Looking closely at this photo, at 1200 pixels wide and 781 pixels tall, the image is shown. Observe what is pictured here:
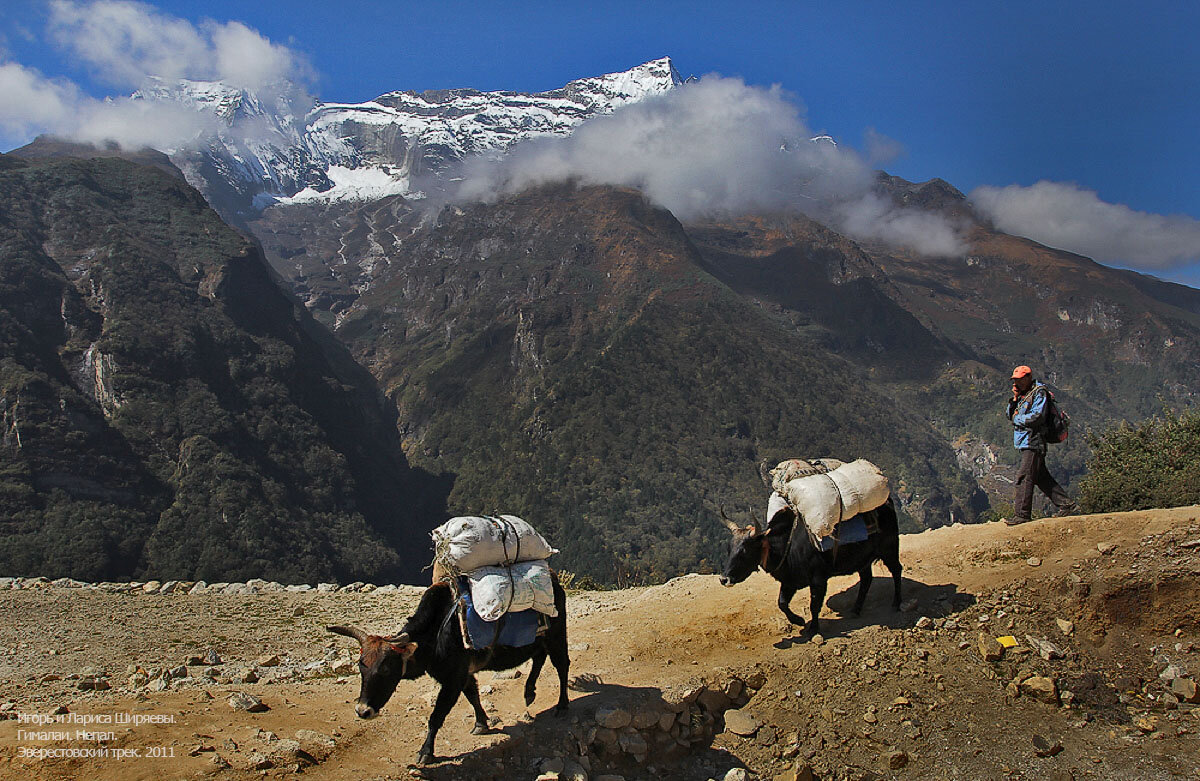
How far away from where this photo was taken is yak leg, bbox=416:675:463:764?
7.55 meters

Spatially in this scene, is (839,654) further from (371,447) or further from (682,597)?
(371,447)

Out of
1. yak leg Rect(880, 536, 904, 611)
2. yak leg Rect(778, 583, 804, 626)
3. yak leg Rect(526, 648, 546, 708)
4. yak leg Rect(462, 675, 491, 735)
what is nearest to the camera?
yak leg Rect(462, 675, 491, 735)

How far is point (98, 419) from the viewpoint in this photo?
107375 millimetres

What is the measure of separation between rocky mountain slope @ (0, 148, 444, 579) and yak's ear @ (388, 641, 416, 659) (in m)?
93.7

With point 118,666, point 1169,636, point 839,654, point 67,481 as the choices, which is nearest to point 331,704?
point 118,666

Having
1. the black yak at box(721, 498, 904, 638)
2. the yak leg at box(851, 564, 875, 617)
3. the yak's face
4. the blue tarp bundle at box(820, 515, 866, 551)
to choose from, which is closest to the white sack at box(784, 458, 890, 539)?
the blue tarp bundle at box(820, 515, 866, 551)

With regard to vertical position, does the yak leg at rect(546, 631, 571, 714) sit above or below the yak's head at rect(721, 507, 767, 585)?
below

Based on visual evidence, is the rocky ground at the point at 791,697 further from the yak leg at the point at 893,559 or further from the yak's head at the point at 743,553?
the yak's head at the point at 743,553

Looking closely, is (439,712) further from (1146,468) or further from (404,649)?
(1146,468)

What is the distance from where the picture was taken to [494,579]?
8234 millimetres

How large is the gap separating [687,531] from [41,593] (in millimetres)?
138058

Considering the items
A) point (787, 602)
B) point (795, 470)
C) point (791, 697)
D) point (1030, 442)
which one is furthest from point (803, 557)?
point (1030, 442)

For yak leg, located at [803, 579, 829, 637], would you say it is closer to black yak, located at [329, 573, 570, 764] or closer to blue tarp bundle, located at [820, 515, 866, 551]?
blue tarp bundle, located at [820, 515, 866, 551]

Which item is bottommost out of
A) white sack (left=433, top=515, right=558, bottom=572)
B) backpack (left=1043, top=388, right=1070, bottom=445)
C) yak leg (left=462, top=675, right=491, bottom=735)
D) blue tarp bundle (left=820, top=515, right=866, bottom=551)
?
yak leg (left=462, top=675, right=491, bottom=735)
